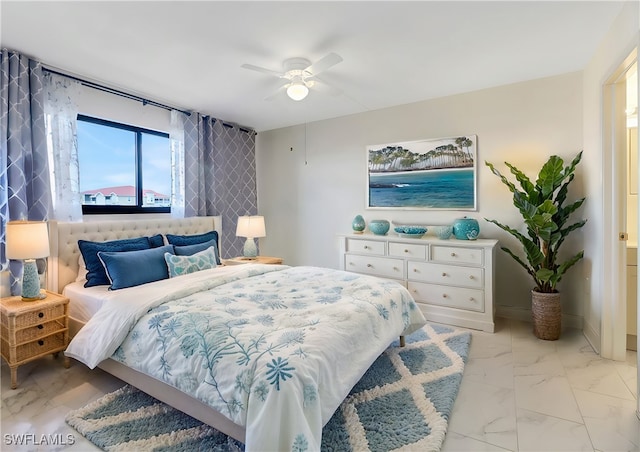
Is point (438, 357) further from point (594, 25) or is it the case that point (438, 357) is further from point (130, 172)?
point (130, 172)

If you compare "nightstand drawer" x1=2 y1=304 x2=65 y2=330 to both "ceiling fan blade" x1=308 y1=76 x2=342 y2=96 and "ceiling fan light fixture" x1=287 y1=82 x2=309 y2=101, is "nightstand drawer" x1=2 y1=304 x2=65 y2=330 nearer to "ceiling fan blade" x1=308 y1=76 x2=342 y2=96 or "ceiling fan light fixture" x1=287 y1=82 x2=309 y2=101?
"ceiling fan light fixture" x1=287 y1=82 x2=309 y2=101

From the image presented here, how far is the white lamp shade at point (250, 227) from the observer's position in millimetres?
4332

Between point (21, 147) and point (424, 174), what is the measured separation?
398 centimetres

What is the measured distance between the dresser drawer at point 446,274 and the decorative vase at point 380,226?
561 millimetres

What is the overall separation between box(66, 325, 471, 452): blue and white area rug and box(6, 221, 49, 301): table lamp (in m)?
1.12

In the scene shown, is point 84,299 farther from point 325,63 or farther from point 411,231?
point 411,231

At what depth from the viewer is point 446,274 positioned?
135 inches

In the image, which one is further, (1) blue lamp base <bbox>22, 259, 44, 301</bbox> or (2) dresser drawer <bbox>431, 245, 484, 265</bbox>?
(2) dresser drawer <bbox>431, 245, 484, 265</bbox>

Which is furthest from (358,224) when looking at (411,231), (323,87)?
(323,87)

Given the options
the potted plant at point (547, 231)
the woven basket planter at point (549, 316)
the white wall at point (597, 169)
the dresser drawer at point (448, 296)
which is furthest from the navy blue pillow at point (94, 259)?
the white wall at point (597, 169)

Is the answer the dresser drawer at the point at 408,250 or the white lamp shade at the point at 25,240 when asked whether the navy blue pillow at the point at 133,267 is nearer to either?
the white lamp shade at the point at 25,240

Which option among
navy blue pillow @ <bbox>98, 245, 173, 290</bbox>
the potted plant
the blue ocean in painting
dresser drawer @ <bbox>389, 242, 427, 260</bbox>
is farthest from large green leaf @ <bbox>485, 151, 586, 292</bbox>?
navy blue pillow @ <bbox>98, 245, 173, 290</bbox>

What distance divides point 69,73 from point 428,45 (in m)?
3.26

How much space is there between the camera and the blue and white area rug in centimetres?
169
